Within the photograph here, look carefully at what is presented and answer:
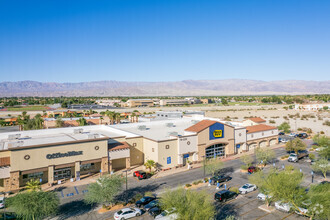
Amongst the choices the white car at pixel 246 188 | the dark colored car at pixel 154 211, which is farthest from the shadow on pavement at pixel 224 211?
the dark colored car at pixel 154 211

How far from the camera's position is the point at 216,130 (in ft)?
160

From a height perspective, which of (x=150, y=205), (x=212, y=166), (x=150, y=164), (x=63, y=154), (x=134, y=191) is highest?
(x=63, y=154)

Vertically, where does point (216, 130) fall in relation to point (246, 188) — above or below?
above

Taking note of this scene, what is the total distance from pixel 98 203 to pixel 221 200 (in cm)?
1507

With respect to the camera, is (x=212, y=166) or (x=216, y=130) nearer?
(x=212, y=166)

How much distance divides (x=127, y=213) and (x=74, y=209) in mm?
6954

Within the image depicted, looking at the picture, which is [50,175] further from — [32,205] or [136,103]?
[136,103]

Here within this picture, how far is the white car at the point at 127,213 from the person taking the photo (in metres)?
25.4

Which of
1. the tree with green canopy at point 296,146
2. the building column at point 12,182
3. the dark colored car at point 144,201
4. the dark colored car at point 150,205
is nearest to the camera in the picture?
the dark colored car at point 150,205

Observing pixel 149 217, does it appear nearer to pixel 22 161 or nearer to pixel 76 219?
pixel 76 219

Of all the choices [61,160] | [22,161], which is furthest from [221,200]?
[22,161]

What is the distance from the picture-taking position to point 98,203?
2977 centimetres

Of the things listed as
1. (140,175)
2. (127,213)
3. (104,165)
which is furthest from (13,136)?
(127,213)

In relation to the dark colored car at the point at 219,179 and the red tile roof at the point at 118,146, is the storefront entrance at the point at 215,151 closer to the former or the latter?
the dark colored car at the point at 219,179
